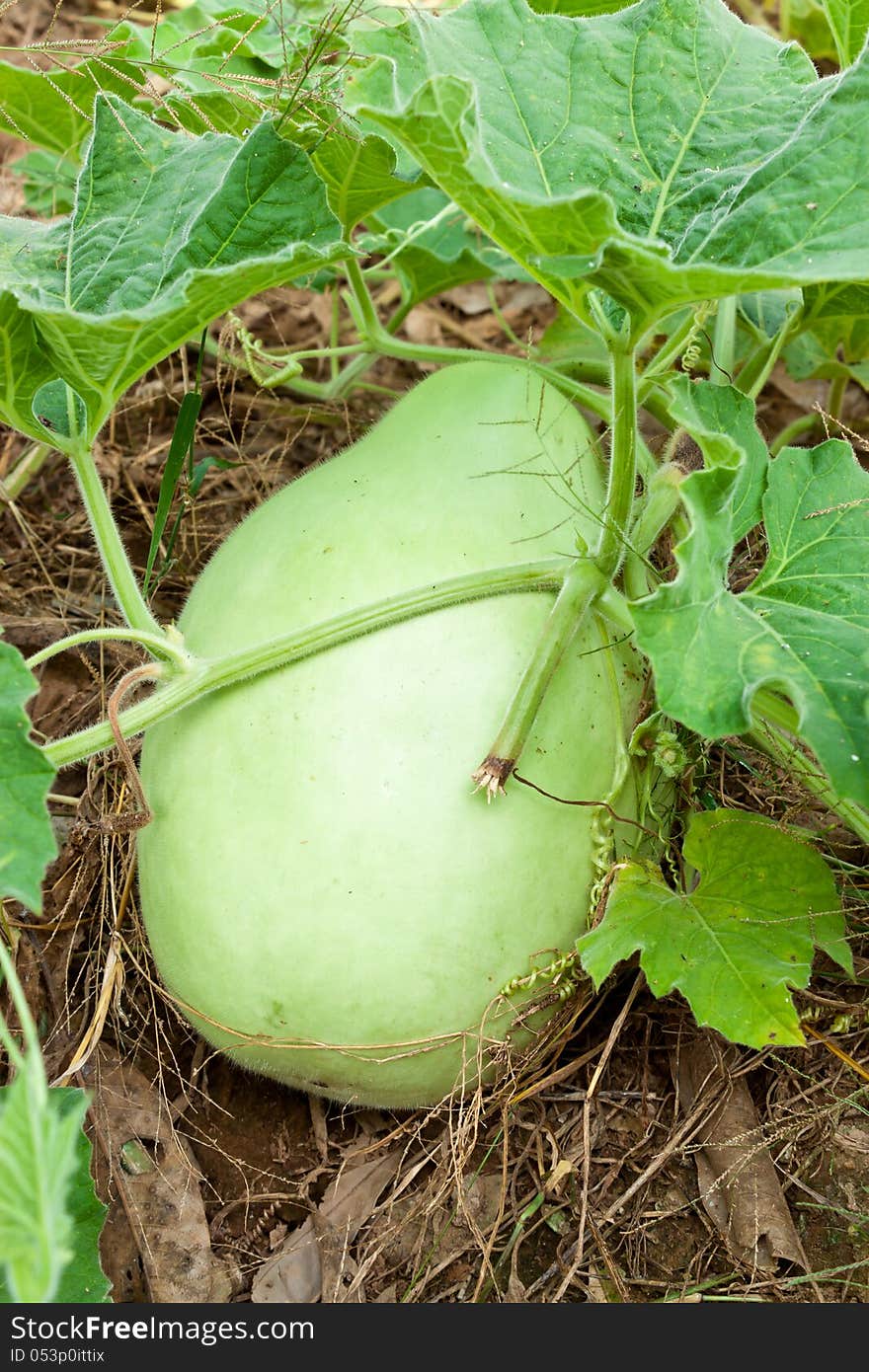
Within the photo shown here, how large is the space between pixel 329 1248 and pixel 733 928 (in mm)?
623

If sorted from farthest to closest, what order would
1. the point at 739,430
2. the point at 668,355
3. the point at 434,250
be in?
the point at 434,250
the point at 668,355
the point at 739,430

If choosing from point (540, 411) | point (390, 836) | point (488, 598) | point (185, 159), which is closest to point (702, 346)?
point (540, 411)

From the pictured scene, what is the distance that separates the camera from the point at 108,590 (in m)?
2.01

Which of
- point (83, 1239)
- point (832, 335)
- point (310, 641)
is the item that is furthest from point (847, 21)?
point (83, 1239)

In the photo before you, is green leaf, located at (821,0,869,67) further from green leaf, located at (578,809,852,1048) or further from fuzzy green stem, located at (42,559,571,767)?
green leaf, located at (578,809,852,1048)

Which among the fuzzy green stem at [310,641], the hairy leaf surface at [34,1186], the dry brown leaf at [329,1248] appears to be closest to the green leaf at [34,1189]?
the hairy leaf surface at [34,1186]

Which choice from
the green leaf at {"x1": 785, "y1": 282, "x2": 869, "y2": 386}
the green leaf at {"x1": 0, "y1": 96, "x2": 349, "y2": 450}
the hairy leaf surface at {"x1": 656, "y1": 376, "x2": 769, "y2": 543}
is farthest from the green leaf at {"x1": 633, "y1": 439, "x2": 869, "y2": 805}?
the green leaf at {"x1": 0, "y1": 96, "x2": 349, "y2": 450}

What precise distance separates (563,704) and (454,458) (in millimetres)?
328

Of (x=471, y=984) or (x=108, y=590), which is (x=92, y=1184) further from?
(x=108, y=590)

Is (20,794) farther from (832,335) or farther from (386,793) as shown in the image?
(832,335)

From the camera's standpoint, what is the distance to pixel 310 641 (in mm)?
1357

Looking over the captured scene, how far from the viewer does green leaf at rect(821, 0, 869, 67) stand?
152 cm

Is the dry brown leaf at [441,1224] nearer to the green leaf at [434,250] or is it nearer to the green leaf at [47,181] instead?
the green leaf at [434,250]

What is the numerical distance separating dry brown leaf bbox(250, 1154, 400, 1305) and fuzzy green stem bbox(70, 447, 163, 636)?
0.72m
